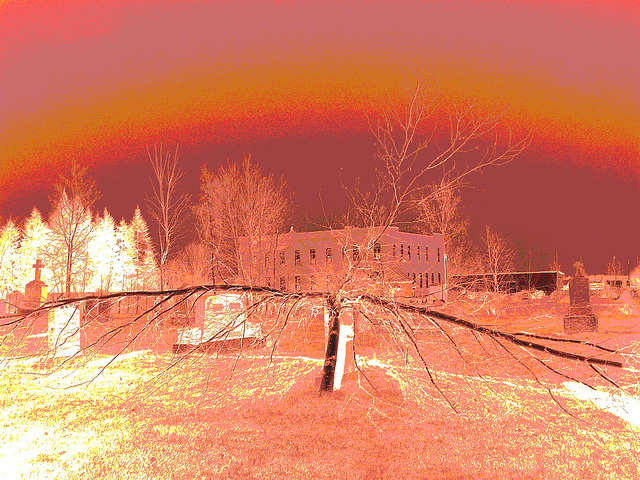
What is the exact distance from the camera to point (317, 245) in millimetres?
44094

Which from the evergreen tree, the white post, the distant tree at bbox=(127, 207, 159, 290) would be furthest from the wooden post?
the distant tree at bbox=(127, 207, 159, 290)

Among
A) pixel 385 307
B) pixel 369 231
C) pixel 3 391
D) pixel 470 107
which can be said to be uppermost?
pixel 470 107

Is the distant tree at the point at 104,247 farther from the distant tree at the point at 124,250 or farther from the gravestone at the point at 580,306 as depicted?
the gravestone at the point at 580,306

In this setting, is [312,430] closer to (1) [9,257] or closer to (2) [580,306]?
(2) [580,306]

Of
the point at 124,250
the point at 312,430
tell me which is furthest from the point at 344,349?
the point at 124,250

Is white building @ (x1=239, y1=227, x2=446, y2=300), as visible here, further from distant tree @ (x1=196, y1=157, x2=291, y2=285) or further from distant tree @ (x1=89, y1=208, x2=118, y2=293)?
distant tree @ (x1=89, y1=208, x2=118, y2=293)

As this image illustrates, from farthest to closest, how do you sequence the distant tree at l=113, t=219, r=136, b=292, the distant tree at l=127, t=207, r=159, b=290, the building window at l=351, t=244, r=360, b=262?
the distant tree at l=127, t=207, r=159, b=290, the distant tree at l=113, t=219, r=136, b=292, the building window at l=351, t=244, r=360, b=262

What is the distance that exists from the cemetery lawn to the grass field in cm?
2

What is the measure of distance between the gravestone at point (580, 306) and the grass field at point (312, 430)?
387 inches

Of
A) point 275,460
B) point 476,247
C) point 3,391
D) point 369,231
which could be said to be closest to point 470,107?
point 369,231

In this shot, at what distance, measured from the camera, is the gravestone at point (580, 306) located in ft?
55.8

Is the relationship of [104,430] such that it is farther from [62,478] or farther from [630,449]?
[630,449]

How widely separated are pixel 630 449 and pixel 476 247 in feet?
137

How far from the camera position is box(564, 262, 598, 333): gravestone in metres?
17.0
